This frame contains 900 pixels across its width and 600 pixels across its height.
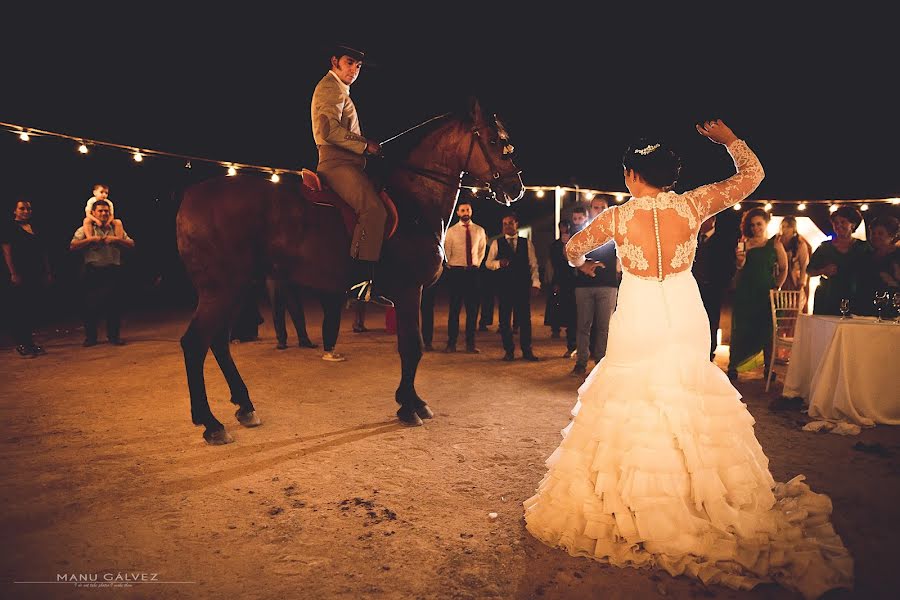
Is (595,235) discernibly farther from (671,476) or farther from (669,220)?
(671,476)

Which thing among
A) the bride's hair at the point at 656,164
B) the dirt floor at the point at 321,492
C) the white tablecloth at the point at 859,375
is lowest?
the dirt floor at the point at 321,492

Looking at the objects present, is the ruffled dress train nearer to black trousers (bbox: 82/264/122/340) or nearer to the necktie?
the necktie

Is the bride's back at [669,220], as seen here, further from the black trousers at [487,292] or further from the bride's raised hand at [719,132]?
the black trousers at [487,292]

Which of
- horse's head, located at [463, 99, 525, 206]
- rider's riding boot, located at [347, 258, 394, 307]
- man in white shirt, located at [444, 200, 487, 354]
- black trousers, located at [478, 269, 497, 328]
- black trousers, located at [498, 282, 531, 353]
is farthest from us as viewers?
black trousers, located at [478, 269, 497, 328]

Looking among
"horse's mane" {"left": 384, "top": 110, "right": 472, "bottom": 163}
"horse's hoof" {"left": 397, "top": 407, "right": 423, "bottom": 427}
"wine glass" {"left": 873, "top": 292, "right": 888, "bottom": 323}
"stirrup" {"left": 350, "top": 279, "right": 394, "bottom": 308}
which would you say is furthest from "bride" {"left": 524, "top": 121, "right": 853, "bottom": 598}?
"wine glass" {"left": 873, "top": 292, "right": 888, "bottom": 323}

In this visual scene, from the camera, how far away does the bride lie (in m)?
2.43

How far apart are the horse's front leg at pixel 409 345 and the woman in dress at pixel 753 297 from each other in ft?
13.4

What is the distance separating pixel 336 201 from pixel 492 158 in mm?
1442

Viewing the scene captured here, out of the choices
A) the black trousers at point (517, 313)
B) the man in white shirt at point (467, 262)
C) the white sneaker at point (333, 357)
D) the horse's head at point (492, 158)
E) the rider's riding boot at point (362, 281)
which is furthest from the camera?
the man in white shirt at point (467, 262)

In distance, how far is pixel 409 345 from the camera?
485 centimetres

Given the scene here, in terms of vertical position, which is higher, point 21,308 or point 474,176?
point 474,176

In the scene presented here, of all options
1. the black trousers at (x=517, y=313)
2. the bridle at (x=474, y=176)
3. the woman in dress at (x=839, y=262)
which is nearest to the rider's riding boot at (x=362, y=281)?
the bridle at (x=474, y=176)

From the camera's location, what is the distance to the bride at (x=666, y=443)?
2.43 meters

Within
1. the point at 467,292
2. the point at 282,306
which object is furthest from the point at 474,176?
the point at 282,306
